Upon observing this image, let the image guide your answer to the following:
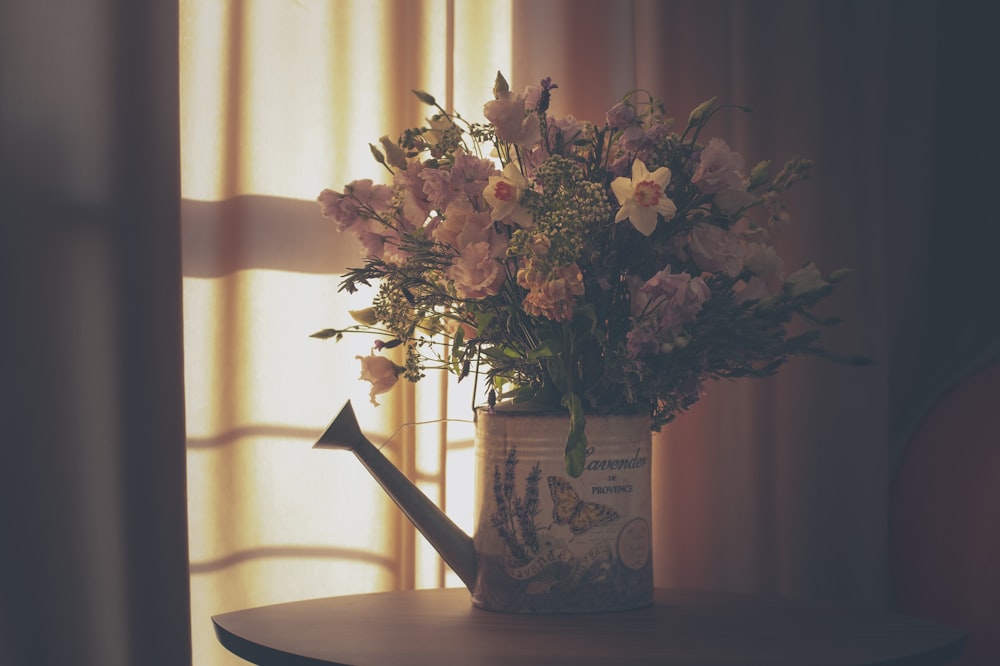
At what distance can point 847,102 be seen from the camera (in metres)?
1.91

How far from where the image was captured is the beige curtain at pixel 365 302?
154 cm

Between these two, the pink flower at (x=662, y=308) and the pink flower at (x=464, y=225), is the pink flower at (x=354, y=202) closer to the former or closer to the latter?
the pink flower at (x=464, y=225)

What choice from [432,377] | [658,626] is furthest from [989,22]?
[658,626]

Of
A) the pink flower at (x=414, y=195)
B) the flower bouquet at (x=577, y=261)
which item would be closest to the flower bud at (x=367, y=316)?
Result: the flower bouquet at (x=577, y=261)

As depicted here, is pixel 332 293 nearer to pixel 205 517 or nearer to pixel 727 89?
pixel 205 517

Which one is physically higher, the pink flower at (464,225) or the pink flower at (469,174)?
the pink flower at (469,174)

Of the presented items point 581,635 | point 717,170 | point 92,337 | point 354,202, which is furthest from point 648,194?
point 92,337

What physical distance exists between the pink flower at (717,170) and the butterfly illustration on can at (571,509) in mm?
379

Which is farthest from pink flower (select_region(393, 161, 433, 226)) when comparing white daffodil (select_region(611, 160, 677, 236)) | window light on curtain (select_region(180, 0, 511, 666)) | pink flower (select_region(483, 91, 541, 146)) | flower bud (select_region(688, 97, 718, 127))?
window light on curtain (select_region(180, 0, 511, 666))

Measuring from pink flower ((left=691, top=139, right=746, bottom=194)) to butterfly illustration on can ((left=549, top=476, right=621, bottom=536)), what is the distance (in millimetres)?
379

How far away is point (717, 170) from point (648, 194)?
0.12 metres

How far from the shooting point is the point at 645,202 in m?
1.10

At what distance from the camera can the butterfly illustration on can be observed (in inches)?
45.5

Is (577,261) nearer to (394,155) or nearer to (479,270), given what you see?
(479,270)
